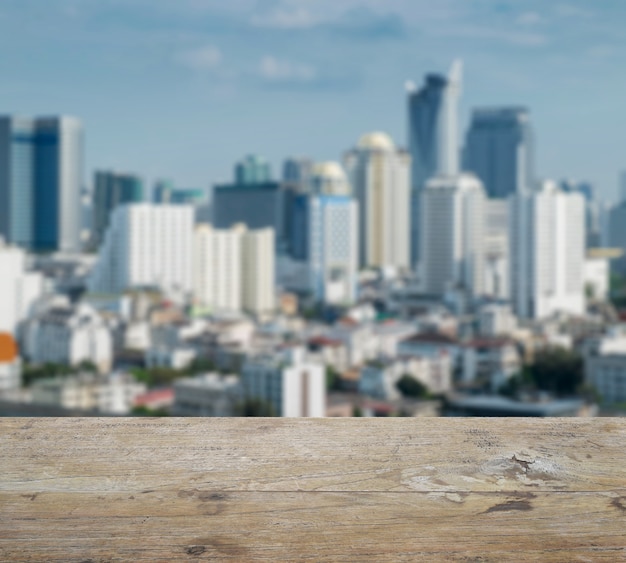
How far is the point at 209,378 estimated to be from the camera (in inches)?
328

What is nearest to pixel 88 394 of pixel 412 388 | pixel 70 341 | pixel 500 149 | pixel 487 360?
pixel 412 388

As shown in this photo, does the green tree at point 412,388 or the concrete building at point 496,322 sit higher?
the concrete building at point 496,322

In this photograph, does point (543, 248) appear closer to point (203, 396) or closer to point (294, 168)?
point (203, 396)

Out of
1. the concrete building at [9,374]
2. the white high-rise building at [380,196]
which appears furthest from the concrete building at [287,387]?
the white high-rise building at [380,196]

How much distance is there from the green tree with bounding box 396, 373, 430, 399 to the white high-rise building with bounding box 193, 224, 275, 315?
798cm

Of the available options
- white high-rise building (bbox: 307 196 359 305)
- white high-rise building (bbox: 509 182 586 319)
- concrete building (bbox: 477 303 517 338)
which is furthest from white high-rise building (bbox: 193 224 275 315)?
concrete building (bbox: 477 303 517 338)

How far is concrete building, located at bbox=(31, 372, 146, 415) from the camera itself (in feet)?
26.5

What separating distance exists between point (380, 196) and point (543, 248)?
8.62m

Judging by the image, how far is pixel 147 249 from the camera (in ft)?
58.1

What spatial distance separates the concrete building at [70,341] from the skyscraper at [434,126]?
20912 millimetres

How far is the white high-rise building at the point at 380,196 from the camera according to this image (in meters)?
24.1

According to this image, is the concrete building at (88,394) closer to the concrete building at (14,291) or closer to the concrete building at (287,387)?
the concrete building at (287,387)

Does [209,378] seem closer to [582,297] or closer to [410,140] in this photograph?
[582,297]

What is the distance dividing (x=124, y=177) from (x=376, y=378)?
19.6 metres
